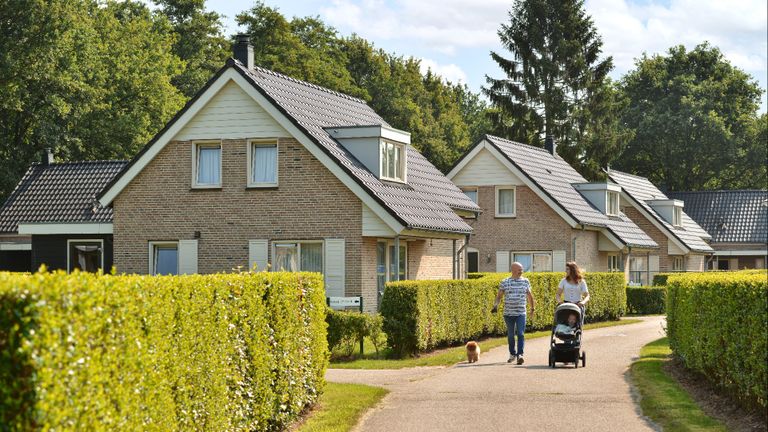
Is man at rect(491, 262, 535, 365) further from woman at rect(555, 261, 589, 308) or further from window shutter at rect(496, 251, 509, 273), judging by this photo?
window shutter at rect(496, 251, 509, 273)

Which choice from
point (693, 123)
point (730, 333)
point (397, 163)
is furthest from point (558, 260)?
point (693, 123)

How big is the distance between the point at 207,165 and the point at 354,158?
154 inches

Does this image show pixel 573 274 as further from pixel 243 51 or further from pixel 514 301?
pixel 243 51

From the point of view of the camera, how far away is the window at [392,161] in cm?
2841

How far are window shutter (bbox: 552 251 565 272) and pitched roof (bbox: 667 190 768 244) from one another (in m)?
29.5

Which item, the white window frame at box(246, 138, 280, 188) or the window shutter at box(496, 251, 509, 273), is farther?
the window shutter at box(496, 251, 509, 273)

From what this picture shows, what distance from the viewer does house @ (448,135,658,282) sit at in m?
41.2

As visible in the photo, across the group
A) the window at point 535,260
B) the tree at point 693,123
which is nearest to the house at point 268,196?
the window at point 535,260

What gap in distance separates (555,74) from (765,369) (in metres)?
54.4

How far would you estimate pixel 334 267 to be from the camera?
26750mm

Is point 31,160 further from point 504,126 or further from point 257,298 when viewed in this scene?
point 257,298

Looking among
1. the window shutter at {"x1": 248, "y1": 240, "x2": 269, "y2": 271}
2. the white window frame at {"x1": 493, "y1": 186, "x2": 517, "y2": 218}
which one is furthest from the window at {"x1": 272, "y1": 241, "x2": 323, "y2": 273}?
the white window frame at {"x1": 493, "y1": 186, "x2": 517, "y2": 218}

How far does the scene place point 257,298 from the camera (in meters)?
11.1

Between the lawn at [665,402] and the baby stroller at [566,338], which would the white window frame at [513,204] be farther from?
the baby stroller at [566,338]
